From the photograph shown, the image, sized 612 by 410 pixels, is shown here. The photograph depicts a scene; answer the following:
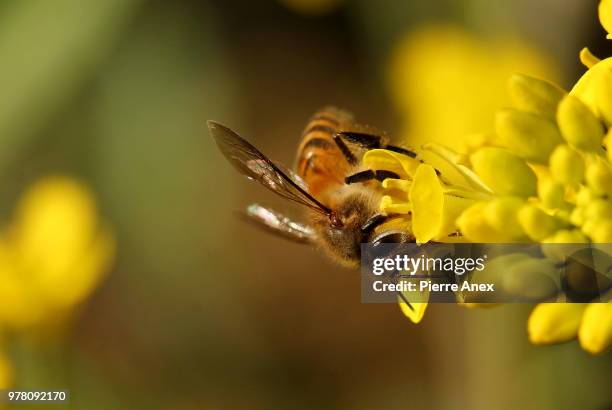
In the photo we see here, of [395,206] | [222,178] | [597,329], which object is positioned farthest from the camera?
[222,178]

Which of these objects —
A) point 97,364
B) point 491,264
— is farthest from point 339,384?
point 491,264

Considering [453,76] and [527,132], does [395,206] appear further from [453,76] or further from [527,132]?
[453,76]

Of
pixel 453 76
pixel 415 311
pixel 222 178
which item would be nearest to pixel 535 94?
pixel 415 311

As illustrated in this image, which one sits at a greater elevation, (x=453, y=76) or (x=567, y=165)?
(x=453, y=76)

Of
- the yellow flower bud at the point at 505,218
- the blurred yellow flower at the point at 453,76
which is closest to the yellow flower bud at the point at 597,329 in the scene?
the yellow flower bud at the point at 505,218

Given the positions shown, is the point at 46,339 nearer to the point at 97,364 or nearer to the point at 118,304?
the point at 97,364

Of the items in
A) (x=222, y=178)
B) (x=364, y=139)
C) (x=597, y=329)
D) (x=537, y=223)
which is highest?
(x=222, y=178)

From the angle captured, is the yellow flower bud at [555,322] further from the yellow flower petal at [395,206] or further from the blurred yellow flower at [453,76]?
the blurred yellow flower at [453,76]
